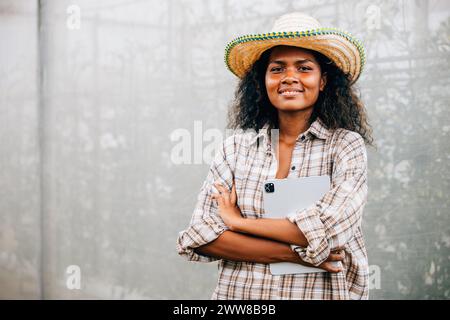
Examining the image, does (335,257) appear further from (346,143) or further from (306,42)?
(306,42)

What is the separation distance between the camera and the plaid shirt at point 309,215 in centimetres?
169

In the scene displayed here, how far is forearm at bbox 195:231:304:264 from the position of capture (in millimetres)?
1766

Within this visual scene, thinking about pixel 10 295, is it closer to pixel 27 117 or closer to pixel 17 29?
pixel 27 117

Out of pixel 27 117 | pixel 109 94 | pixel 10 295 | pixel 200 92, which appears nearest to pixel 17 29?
pixel 27 117

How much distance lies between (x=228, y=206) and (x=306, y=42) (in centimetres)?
68

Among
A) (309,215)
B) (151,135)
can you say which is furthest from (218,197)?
(151,135)

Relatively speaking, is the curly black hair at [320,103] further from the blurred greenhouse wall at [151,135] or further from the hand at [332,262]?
the blurred greenhouse wall at [151,135]

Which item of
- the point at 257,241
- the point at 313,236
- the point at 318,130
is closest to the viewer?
the point at 313,236

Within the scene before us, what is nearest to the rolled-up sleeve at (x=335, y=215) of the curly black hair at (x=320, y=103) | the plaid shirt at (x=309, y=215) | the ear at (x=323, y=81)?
the plaid shirt at (x=309, y=215)

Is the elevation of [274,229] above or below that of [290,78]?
below

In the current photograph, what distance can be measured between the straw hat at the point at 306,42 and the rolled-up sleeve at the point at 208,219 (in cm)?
38

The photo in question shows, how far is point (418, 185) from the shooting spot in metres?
2.73

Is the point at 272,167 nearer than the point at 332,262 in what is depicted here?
No

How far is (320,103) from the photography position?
204 cm
